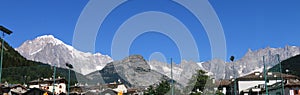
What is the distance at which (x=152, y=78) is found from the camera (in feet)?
359

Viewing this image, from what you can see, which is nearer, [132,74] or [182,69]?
[182,69]

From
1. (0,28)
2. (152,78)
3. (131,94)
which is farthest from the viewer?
(152,78)

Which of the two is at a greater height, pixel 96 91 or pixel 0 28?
pixel 0 28

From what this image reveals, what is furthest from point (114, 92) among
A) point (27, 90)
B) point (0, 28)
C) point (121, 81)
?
point (0, 28)

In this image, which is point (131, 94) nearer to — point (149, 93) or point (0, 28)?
point (149, 93)

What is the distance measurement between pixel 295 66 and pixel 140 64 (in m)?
56.3

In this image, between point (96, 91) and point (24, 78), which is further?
point (96, 91)

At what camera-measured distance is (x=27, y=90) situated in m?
59.7

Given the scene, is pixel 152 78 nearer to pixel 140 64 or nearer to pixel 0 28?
pixel 140 64

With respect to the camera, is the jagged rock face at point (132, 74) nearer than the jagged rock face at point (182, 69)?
No

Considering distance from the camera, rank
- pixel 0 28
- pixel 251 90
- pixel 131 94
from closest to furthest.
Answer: pixel 0 28
pixel 251 90
pixel 131 94

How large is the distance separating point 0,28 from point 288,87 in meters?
36.0

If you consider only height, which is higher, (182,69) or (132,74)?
(182,69)

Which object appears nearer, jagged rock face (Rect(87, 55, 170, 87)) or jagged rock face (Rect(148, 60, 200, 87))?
jagged rock face (Rect(148, 60, 200, 87))
